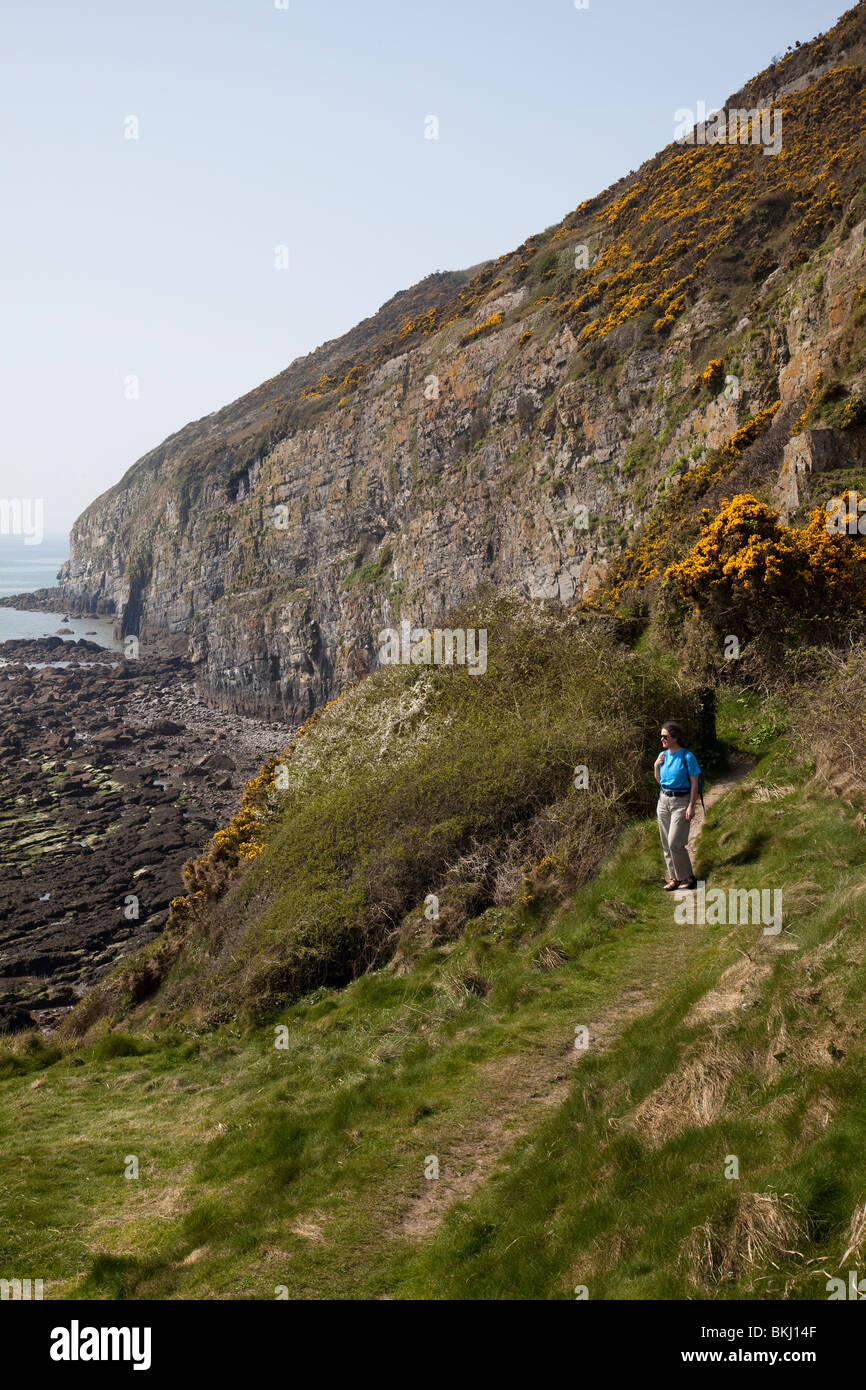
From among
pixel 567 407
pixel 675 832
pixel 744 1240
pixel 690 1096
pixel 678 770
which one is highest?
pixel 567 407

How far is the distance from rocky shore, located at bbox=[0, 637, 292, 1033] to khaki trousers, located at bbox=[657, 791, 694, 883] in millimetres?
24750

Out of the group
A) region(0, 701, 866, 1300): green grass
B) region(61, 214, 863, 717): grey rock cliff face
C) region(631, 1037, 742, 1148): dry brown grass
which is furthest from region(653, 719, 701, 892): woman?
region(61, 214, 863, 717): grey rock cliff face

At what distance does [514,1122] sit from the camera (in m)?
7.56

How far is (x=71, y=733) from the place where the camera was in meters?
71.4

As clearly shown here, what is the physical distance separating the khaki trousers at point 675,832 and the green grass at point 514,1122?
1.75ft

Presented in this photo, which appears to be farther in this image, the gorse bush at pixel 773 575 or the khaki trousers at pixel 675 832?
the gorse bush at pixel 773 575

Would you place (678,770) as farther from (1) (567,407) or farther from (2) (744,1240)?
(1) (567,407)

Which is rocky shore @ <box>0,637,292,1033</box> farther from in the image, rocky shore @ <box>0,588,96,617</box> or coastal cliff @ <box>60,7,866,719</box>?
rocky shore @ <box>0,588,96,617</box>

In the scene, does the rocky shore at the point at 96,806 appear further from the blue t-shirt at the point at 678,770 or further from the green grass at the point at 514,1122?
the blue t-shirt at the point at 678,770

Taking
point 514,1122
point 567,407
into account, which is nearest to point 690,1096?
point 514,1122

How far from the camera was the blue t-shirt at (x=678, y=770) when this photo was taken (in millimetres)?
9875

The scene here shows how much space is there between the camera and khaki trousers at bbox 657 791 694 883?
32.6ft

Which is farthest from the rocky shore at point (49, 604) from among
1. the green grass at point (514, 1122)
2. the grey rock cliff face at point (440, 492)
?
the green grass at point (514, 1122)

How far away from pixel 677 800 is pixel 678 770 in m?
0.37
